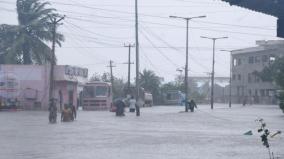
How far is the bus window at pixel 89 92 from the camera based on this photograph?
56.8 metres

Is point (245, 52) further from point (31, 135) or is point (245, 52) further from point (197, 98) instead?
point (31, 135)

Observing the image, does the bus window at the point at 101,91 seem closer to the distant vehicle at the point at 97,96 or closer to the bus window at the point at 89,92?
the distant vehicle at the point at 97,96

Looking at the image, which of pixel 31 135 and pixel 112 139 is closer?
pixel 112 139

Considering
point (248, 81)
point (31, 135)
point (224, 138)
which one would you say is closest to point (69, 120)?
point (31, 135)

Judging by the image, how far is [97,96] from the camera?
57344 mm

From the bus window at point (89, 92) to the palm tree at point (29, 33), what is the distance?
6.23 metres

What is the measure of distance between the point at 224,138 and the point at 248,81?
90.7m

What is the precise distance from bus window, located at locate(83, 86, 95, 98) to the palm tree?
6.23 m

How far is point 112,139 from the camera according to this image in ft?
68.3

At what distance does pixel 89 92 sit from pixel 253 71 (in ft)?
164

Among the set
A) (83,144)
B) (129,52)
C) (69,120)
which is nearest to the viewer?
(83,144)

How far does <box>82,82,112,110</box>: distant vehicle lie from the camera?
57.1 m

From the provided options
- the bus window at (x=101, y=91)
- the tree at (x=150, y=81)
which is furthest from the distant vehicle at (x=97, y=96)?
the tree at (x=150, y=81)

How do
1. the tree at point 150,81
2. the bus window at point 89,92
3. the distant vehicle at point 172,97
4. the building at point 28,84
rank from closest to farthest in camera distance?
1. the building at point 28,84
2. the bus window at point 89,92
3. the tree at point 150,81
4. the distant vehicle at point 172,97
